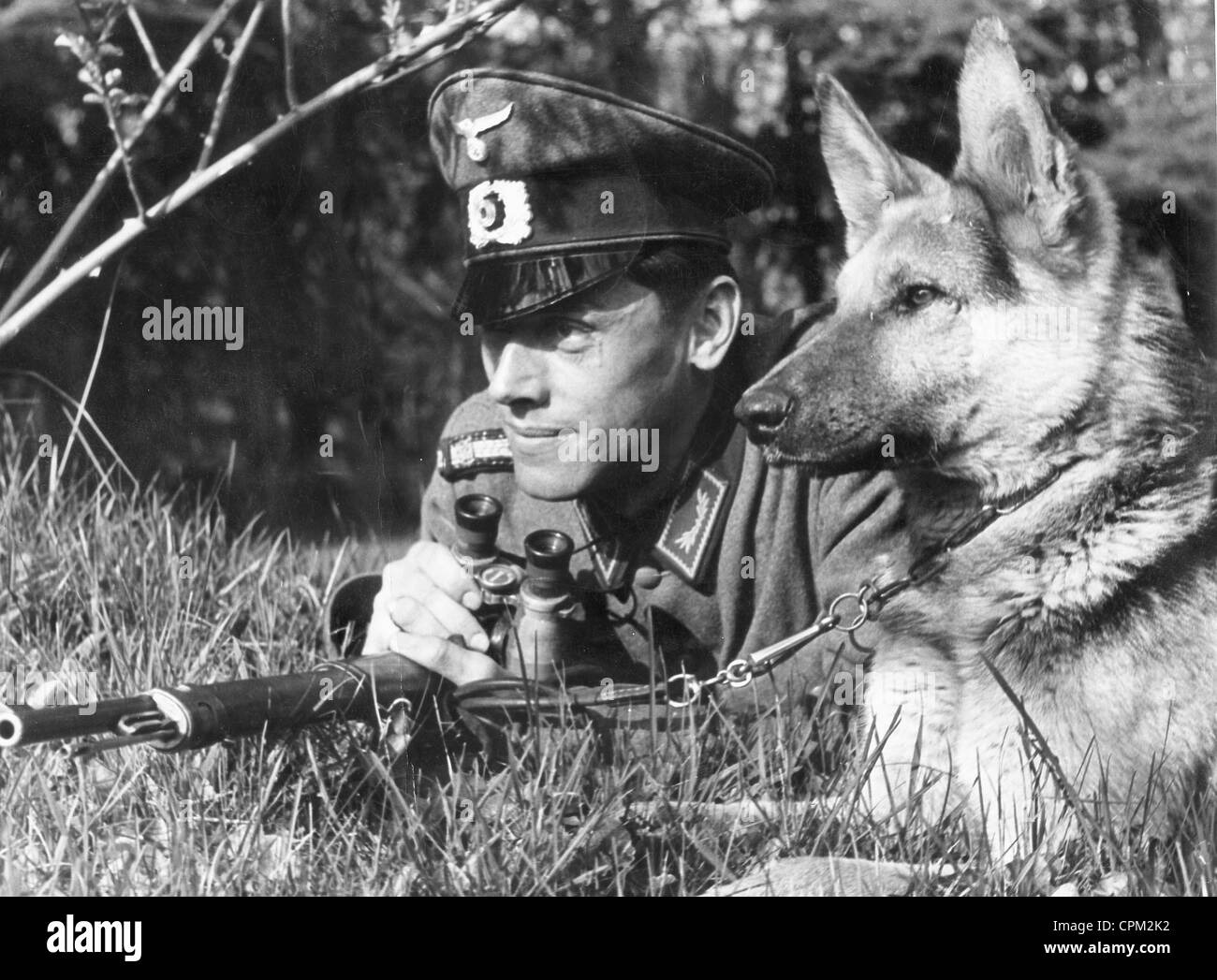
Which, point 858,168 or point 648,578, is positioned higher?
point 858,168

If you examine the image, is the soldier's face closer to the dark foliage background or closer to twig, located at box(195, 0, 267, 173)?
the dark foliage background

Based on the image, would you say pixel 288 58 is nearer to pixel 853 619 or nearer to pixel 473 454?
pixel 473 454

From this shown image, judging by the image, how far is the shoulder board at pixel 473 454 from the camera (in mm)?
3418

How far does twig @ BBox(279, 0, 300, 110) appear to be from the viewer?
130 inches

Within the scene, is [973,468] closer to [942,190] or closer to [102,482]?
[942,190]

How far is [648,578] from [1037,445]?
3.35ft

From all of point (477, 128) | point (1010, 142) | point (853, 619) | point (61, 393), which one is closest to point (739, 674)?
point (853, 619)

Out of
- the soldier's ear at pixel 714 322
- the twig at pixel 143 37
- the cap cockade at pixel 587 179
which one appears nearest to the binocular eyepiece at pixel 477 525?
the cap cockade at pixel 587 179

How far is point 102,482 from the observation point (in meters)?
3.60

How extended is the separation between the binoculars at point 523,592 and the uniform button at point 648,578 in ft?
0.56

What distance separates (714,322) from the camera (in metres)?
3.32

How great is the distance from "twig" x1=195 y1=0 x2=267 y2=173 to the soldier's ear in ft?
4.28
